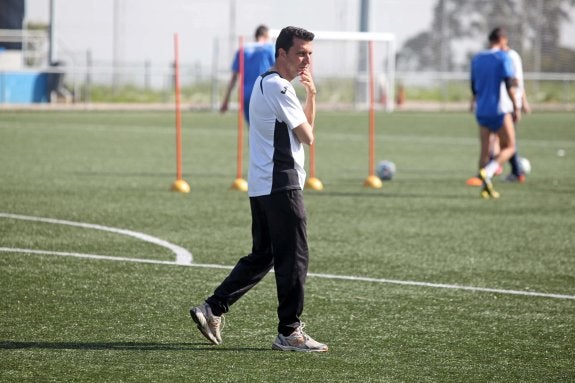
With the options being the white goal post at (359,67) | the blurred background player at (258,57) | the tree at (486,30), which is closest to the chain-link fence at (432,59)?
the tree at (486,30)

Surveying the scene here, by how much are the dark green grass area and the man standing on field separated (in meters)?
0.21

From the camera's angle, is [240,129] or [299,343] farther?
[240,129]

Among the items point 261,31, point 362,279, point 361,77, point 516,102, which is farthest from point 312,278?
point 361,77

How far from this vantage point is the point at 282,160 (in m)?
6.60

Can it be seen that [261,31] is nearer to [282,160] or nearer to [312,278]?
[312,278]

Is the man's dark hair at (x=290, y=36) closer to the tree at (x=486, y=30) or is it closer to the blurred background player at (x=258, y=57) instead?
the blurred background player at (x=258, y=57)

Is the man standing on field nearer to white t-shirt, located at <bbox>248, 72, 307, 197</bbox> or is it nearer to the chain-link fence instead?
white t-shirt, located at <bbox>248, 72, 307, 197</bbox>

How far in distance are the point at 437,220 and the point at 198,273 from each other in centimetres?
445

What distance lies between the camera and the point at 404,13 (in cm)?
5122

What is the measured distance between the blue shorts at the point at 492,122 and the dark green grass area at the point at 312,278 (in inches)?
36.7

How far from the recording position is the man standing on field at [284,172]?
21.3 ft

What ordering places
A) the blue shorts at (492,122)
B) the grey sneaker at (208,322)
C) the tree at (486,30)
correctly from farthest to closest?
the tree at (486,30) → the blue shorts at (492,122) → the grey sneaker at (208,322)

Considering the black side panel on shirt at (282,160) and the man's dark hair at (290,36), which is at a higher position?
the man's dark hair at (290,36)

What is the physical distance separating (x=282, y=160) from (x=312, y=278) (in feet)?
8.96
